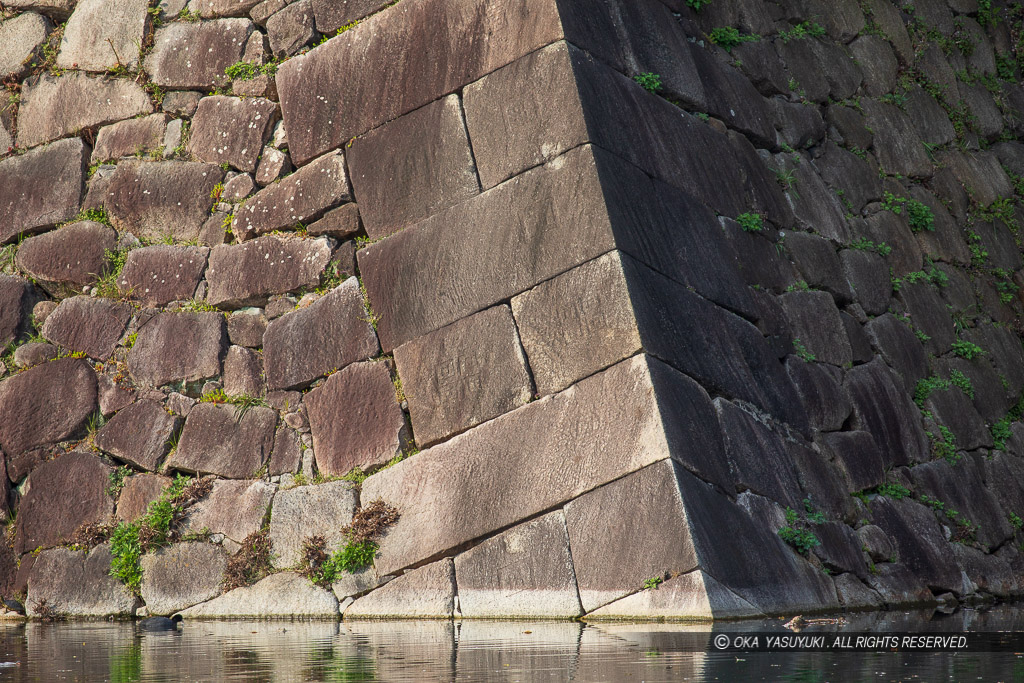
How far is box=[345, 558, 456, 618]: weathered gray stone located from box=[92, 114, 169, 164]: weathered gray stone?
3.77 meters

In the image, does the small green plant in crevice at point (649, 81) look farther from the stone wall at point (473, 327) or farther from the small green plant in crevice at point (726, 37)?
the small green plant in crevice at point (726, 37)

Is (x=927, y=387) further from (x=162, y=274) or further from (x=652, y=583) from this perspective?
(x=162, y=274)

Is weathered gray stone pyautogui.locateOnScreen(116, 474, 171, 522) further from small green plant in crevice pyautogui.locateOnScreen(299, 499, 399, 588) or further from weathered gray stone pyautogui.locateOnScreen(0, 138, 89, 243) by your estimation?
weathered gray stone pyautogui.locateOnScreen(0, 138, 89, 243)

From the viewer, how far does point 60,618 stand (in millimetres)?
6477

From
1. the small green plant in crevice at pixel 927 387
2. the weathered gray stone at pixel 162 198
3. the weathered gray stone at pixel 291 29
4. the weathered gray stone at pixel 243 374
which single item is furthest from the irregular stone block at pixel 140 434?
the small green plant in crevice at pixel 927 387

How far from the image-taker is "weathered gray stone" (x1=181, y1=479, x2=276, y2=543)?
634cm

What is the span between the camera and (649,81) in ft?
23.0

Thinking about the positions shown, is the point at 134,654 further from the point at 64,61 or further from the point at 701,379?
the point at 64,61

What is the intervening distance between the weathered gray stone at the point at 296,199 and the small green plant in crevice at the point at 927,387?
Answer: 4.35 m

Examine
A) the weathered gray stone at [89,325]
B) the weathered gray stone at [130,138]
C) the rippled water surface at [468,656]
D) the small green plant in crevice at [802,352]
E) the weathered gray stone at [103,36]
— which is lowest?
the rippled water surface at [468,656]

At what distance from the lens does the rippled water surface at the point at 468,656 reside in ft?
11.0

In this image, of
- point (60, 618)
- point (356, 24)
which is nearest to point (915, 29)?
point (356, 24)

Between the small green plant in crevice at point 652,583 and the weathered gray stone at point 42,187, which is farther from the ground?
the weathered gray stone at point 42,187

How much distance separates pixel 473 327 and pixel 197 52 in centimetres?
332
